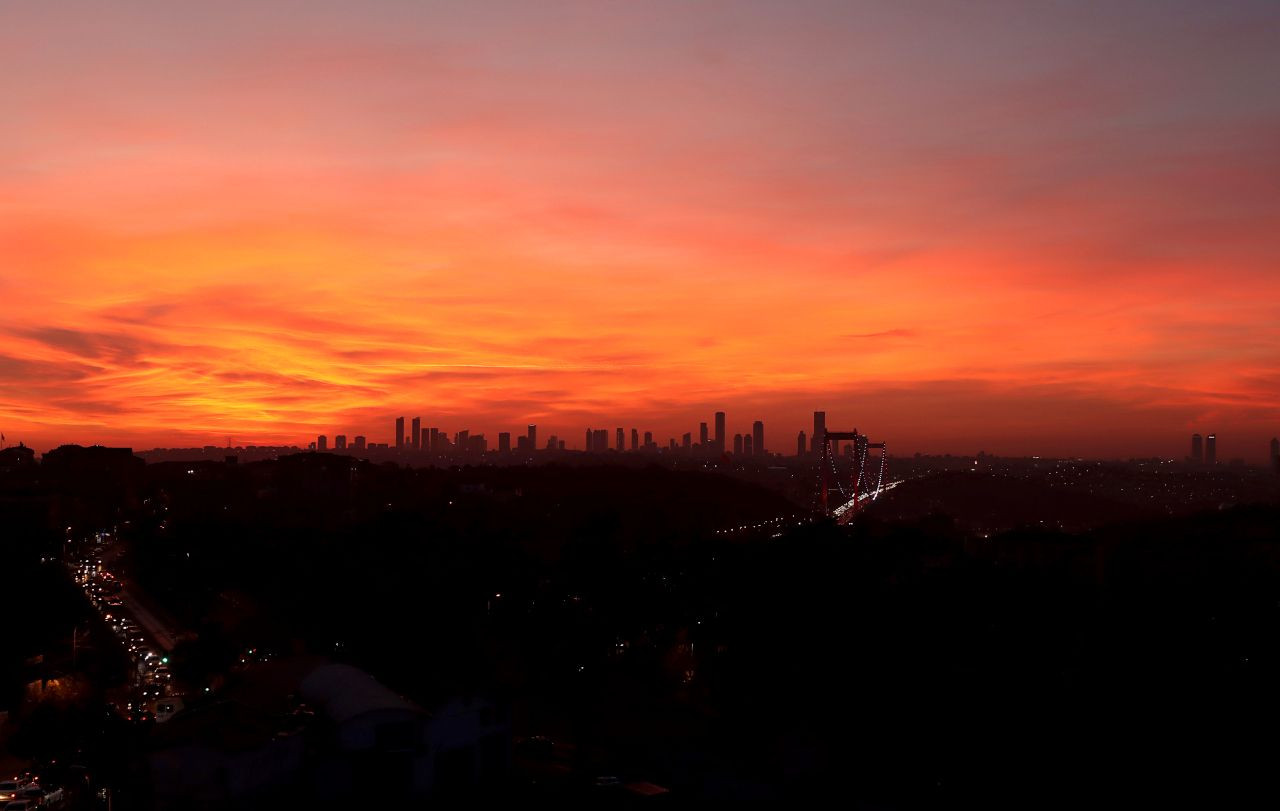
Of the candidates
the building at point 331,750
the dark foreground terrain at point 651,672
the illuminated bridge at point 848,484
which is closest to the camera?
the building at point 331,750

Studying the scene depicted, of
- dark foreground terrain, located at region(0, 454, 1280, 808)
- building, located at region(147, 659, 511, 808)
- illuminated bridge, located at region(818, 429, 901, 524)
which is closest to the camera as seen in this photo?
building, located at region(147, 659, 511, 808)

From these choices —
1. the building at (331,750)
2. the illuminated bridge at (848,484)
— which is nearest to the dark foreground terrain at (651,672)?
the building at (331,750)

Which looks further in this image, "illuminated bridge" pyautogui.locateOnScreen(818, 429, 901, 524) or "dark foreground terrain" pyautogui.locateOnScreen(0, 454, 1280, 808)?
"illuminated bridge" pyautogui.locateOnScreen(818, 429, 901, 524)

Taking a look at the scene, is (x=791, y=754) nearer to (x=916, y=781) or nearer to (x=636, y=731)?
(x=916, y=781)

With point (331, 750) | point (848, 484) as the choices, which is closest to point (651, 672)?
point (331, 750)

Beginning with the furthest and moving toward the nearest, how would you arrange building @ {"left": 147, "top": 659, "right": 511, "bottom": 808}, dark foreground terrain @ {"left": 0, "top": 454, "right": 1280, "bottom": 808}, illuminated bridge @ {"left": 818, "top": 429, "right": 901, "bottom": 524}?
illuminated bridge @ {"left": 818, "top": 429, "right": 901, "bottom": 524}, dark foreground terrain @ {"left": 0, "top": 454, "right": 1280, "bottom": 808}, building @ {"left": 147, "top": 659, "right": 511, "bottom": 808}

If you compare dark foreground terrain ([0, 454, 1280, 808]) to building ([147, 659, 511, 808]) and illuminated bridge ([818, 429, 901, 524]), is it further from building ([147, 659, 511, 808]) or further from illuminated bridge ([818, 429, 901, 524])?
illuminated bridge ([818, 429, 901, 524])

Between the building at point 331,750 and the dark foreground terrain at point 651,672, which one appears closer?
the building at point 331,750

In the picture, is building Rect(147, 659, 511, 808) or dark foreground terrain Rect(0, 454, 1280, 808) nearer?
building Rect(147, 659, 511, 808)

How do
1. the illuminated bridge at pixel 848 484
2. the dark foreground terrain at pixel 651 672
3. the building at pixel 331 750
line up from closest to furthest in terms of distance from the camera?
the building at pixel 331 750 < the dark foreground terrain at pixel 651 672 < the illuminated bridge at pixel 848 484

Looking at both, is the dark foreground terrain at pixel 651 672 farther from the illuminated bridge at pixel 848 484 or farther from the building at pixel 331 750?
the illuminated bridge at pixel 848 484

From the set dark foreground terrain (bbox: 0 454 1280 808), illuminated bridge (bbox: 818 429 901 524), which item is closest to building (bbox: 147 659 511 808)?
dark foreground terrain (bbox: 0 454 1280 808)

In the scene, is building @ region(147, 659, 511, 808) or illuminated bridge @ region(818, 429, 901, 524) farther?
illuminated bridge @ region(818, 429, 901, 524)
